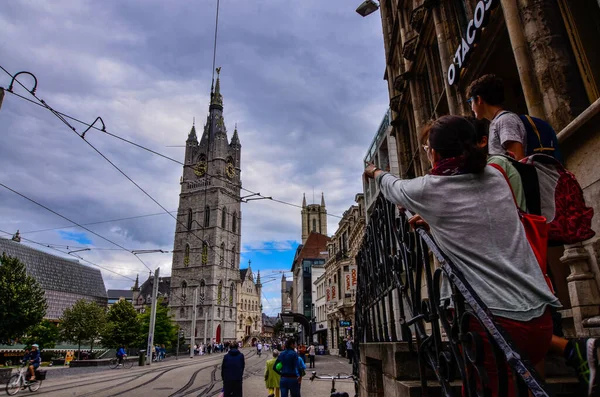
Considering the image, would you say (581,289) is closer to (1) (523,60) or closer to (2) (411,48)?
(1) (523,60)

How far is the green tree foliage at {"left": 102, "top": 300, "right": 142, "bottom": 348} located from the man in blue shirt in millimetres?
49983

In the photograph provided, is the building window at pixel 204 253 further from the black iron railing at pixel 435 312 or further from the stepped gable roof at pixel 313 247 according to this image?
the black iron railing at pixel 435 312

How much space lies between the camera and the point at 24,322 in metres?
31.6

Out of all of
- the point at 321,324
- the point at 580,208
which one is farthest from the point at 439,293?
the point at 321,324

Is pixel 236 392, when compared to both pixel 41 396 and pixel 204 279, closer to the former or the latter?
pixel 41 396

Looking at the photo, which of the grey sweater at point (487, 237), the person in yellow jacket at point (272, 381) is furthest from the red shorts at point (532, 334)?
the person in yellow jacket at point (272, 381)

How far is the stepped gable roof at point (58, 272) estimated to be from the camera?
8419 centimetres

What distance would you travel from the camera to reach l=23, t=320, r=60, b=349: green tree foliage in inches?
1779

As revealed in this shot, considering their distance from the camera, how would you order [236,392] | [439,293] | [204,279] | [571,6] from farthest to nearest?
[204,279] → [236,392] → [571,6] → [439,293]

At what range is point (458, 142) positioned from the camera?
1.68 m

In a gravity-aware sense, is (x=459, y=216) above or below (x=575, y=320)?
above

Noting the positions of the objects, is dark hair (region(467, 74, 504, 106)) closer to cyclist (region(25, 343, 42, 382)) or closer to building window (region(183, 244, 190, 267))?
cyclist (region(25, 343, 42, 382))

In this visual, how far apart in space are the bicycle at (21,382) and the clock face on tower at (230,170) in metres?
75.1

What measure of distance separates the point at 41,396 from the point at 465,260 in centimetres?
1427
